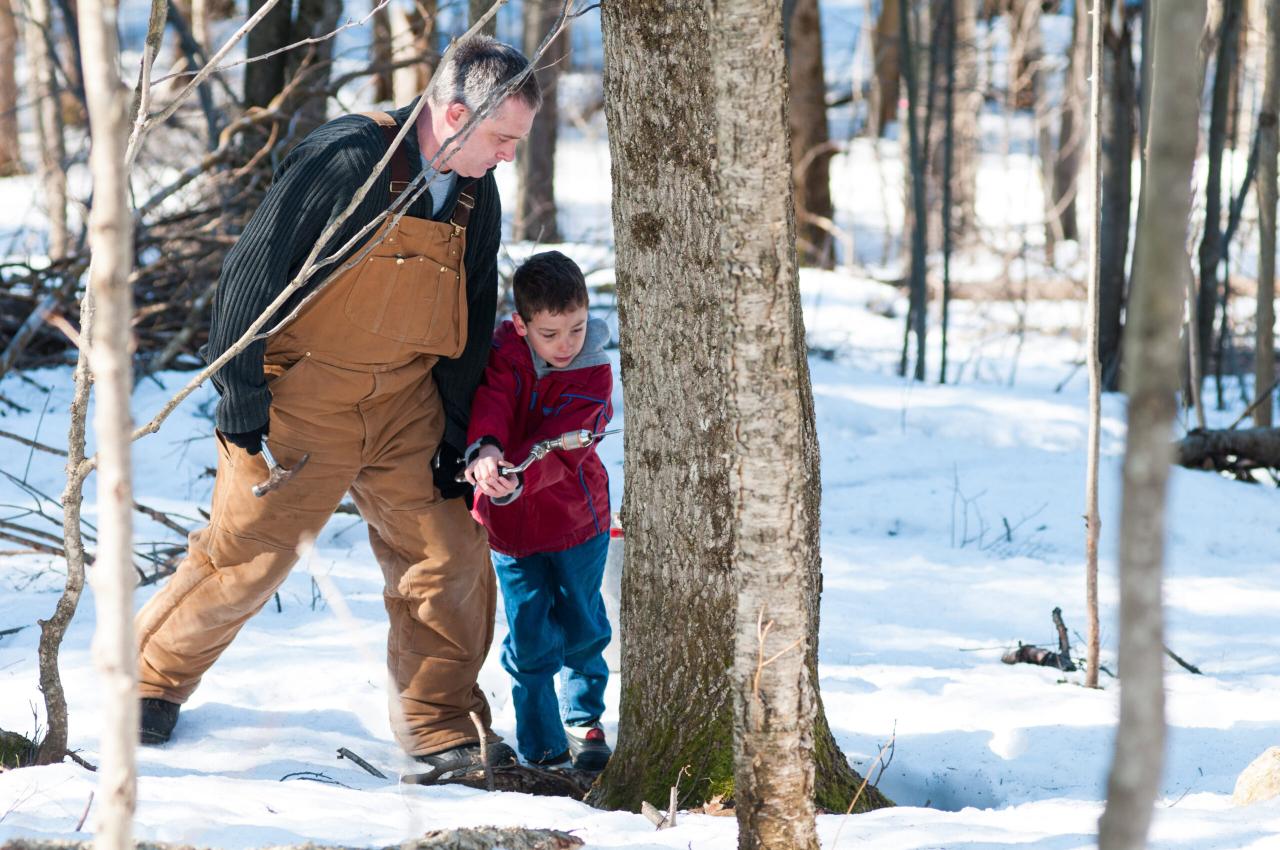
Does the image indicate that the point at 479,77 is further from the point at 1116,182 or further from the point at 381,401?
the point at 1116,182

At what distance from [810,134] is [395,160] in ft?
34.2

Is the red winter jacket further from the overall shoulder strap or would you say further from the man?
the overall shoulder strap

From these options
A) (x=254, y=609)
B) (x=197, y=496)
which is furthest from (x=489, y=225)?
(x=197, y=496)

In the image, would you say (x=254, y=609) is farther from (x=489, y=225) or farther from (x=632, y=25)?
(x=632, y=25)

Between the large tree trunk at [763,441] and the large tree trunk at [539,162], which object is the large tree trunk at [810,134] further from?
the large tree trunk at [763,441]

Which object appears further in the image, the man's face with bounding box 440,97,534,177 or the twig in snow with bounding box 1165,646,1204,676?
the twig in snow with bounding box 1165,646,1204,676

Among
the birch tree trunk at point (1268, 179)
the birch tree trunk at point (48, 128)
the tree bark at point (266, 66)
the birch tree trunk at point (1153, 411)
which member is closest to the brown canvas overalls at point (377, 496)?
the birch tree trunk at point (1153, 411)

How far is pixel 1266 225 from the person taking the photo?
19.8 feet

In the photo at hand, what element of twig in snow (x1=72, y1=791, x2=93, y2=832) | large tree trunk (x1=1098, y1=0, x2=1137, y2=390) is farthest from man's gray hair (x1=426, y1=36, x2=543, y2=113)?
large tree trunk (x1=1098, y1=0, x2=1137, y2=390)

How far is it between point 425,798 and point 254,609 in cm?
83

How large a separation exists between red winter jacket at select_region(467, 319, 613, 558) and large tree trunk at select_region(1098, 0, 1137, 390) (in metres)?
5.28

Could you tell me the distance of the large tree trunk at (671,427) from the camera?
2406 mm

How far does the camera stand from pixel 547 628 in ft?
10.3

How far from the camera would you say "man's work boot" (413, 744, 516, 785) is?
3.08m
